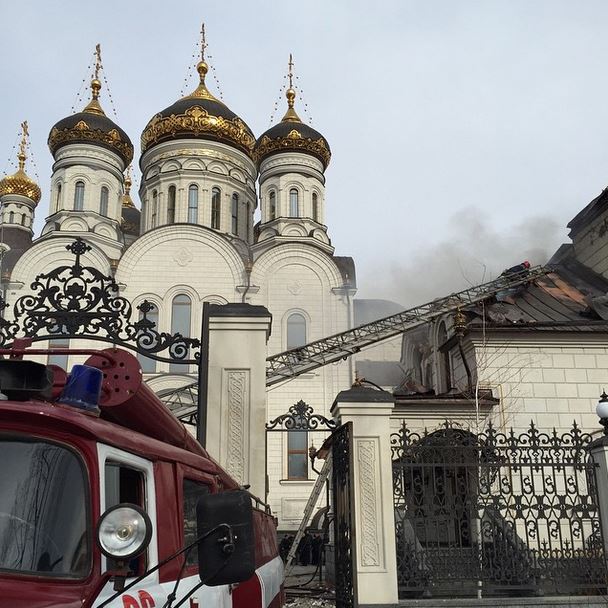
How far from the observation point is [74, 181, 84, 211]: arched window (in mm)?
32062

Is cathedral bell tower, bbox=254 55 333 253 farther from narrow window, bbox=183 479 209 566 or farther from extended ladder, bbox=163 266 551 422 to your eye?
narrow window, bbox=183 479 209 566

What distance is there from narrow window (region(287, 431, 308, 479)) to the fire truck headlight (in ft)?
78.1

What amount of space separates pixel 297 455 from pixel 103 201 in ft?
50.5

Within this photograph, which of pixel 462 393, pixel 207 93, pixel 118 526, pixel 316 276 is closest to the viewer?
pixel 118 526

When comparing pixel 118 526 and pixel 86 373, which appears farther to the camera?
pixel 86 373

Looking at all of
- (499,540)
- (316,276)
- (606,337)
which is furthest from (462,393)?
(316,276)

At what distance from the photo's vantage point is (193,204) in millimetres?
33625

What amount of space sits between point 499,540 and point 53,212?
28419 millimetres

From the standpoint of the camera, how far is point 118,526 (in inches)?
95.0

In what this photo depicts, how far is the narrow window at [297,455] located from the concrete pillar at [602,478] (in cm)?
1774

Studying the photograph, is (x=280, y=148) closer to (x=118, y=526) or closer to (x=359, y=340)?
(x=359, y=340)

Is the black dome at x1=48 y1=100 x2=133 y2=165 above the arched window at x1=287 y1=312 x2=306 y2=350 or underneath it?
above

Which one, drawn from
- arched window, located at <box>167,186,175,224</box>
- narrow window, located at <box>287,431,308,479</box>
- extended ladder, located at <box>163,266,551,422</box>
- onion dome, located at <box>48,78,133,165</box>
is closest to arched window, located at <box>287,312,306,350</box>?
narrow window, located at <box>287,431,308,479</box>

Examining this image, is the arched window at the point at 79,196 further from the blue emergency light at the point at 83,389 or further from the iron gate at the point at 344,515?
the blue emergency light at the point at 83,389
